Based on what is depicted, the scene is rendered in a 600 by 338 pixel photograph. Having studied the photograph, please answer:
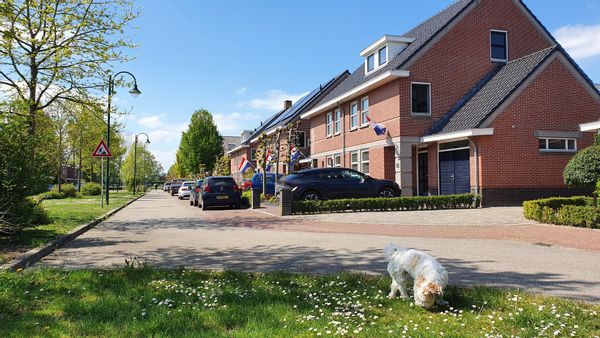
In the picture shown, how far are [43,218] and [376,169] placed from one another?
15520 mm

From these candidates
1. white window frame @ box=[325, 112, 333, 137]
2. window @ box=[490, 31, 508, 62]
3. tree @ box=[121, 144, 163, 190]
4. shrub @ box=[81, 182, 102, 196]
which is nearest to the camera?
window @ box=[490, 31, 508, 62]

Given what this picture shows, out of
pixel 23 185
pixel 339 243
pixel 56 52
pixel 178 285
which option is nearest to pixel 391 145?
pixel 339 243

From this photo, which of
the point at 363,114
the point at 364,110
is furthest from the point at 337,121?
the point at 364,110

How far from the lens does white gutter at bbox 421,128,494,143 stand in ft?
57.2

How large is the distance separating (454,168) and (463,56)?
609 cm

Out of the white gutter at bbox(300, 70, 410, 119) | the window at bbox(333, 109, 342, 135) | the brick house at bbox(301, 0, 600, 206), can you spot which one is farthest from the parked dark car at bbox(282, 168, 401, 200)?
the window at bbox(333, 109, 342, 135)

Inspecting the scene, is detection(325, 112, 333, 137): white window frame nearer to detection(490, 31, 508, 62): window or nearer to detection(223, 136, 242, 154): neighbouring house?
detection(490, 31, 508, 62): window

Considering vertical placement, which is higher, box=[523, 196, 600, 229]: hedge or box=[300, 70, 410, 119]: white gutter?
box=[300, 70, 410, 119]: white gutter

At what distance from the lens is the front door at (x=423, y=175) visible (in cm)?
2168

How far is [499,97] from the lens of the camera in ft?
60.1

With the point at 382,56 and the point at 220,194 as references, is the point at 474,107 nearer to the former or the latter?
the point at 382,56

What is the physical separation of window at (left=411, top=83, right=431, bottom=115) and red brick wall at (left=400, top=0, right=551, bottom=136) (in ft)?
0.74

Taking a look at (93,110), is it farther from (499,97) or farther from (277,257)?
(499,97)

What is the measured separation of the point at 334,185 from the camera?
17219mm
